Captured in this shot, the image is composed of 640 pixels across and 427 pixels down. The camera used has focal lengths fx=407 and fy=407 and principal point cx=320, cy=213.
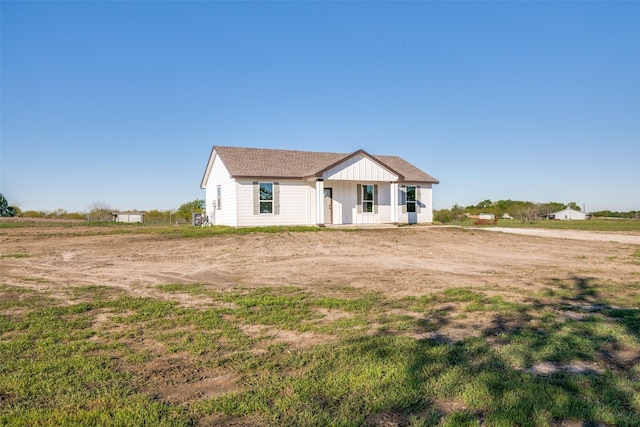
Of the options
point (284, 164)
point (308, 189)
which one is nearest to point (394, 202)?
point (308, 189)

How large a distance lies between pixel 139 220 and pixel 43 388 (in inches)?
1377

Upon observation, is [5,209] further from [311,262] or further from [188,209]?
[311,262]

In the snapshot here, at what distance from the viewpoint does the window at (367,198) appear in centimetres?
2394

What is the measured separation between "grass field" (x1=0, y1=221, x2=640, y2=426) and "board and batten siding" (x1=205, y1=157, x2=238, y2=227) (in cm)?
1513

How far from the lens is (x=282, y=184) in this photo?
22.0m

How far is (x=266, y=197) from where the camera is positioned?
2166 cm

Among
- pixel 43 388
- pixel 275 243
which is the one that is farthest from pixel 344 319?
pixel 275 243

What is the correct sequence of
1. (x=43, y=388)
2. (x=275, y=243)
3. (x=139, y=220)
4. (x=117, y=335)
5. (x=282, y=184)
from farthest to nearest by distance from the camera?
(x=139, y=220)
(x=282, y=184)
(x=275, y=243)
(x=117, y=335)
(x=43, y=388)

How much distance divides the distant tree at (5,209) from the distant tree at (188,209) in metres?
16.3

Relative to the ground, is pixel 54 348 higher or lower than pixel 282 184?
lower

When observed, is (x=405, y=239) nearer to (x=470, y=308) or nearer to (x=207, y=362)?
(x=470, y=308)

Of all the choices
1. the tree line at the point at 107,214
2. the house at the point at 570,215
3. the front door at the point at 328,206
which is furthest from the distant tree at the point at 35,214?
the house at the point at 570,215

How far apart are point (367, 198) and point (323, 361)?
20.6 m

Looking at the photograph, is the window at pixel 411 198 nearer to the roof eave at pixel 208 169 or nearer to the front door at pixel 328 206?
the front door at pixel 328 206
